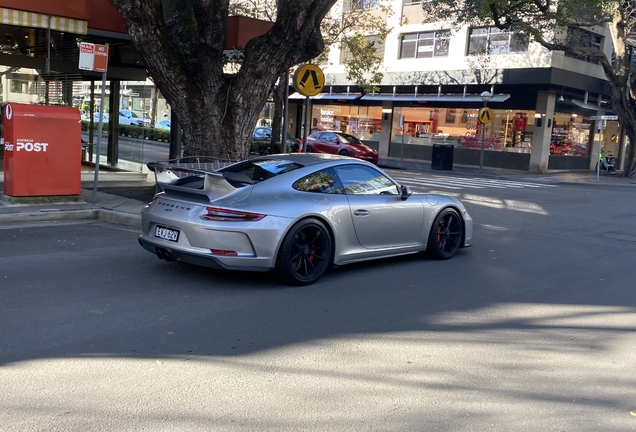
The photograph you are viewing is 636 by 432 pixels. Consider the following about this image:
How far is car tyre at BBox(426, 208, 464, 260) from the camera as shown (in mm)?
8461

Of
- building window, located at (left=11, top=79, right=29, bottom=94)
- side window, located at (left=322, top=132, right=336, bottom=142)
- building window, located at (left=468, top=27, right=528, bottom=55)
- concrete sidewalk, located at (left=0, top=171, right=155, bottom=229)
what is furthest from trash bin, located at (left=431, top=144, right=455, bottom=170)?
concrete sidewalk, located at (left=0, top=171, right=155, bottom=229)

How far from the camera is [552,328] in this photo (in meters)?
5.97

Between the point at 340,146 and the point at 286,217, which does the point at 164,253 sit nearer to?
the point at 286,217

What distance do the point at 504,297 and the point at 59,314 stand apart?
4.51 m

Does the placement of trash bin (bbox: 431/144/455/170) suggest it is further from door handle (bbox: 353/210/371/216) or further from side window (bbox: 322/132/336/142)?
door handle (bbox: 353/210/371/216)

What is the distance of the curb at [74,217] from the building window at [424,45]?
26.3m

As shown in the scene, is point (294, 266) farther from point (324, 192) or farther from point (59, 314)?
point (59, 314)

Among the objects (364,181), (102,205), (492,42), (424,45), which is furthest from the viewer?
(424,45)

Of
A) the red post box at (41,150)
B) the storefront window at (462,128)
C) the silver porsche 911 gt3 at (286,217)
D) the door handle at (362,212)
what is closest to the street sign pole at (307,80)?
the silver porsche 911 gt3 at (286,217)

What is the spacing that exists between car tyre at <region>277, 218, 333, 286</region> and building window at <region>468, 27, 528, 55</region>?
1047 inches

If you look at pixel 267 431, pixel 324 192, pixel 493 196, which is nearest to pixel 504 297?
pixel 324 192

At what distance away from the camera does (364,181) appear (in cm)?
769

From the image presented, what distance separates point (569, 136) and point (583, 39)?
19.0ft

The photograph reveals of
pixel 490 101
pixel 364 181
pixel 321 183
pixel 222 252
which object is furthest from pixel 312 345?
pixel 490 101
